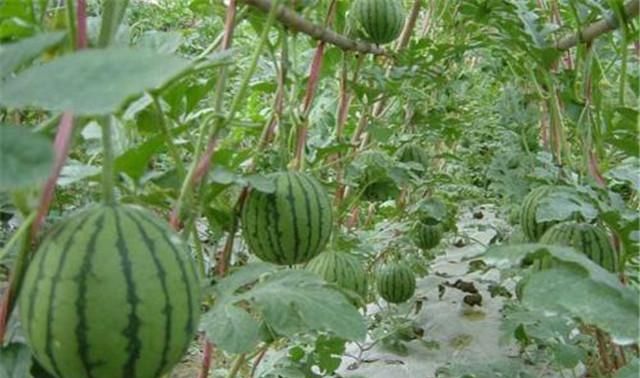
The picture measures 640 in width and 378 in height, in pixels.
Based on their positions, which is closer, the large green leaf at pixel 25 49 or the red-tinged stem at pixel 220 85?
the large green leaf at pixel 25 49

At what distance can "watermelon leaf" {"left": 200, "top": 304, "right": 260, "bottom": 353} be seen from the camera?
38.5 inches

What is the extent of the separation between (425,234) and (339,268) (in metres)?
1.38

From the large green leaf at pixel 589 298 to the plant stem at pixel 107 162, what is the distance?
0.40m

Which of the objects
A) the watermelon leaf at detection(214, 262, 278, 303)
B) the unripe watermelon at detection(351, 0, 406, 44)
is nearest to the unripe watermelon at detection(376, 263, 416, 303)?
the unripe watermelon at detection(351, 0, 406, 44)

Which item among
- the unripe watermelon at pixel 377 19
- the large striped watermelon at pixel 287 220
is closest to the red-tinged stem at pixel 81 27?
the large striped watermelon at pixel 287 220

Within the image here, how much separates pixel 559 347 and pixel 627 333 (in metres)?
1.32

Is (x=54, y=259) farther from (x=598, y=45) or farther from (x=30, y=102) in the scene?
(x=598, y=45)

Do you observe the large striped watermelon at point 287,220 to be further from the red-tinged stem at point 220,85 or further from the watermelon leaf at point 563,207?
the watermelon leaf at point 563,207

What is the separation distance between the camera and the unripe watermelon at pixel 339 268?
2104 millimetres

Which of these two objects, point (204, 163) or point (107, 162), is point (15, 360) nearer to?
point (107, 162)

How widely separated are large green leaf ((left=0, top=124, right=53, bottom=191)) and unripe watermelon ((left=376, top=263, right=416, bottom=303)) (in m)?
2.76

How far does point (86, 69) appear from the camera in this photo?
456 millimetres

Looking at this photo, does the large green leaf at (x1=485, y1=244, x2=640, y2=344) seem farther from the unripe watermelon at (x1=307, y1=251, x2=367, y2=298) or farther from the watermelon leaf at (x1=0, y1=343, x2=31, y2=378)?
the unripe watermelon at (x1=307, y1=251, x2=367, y2=298)

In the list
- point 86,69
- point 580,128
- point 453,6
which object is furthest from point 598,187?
point 453,6
